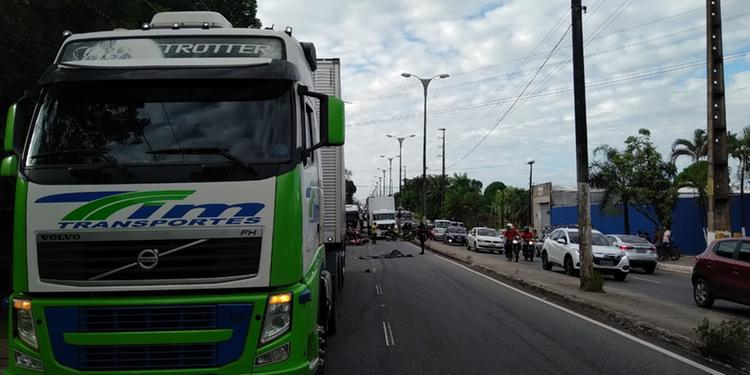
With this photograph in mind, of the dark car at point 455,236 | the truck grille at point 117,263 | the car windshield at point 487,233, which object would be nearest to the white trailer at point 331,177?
the truck grille at point 117,263

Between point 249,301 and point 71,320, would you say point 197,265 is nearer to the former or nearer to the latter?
point 249,301

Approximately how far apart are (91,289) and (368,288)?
1155 centimetres

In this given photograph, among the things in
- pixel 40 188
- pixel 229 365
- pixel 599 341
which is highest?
pixel 40 188

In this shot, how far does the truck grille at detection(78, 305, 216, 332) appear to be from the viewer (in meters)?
4.34

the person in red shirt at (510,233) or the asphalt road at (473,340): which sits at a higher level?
the person in red shirt at (510,233)

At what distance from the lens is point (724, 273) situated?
39.6 feet

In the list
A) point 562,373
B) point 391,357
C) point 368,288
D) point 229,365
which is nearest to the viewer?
point 229,365

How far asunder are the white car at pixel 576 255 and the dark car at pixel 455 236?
66.3 feet

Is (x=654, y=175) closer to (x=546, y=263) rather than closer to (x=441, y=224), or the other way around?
(x=546, y=263)

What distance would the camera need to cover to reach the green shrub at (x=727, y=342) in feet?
25.3

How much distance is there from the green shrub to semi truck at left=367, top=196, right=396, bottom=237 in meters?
41.2

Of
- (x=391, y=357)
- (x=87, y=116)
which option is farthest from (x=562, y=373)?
(x=87, y=116)

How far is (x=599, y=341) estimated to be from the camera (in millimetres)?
8953

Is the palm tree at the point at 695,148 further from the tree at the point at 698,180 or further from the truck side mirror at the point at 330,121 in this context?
the truck side mirror at the point at 330,121
